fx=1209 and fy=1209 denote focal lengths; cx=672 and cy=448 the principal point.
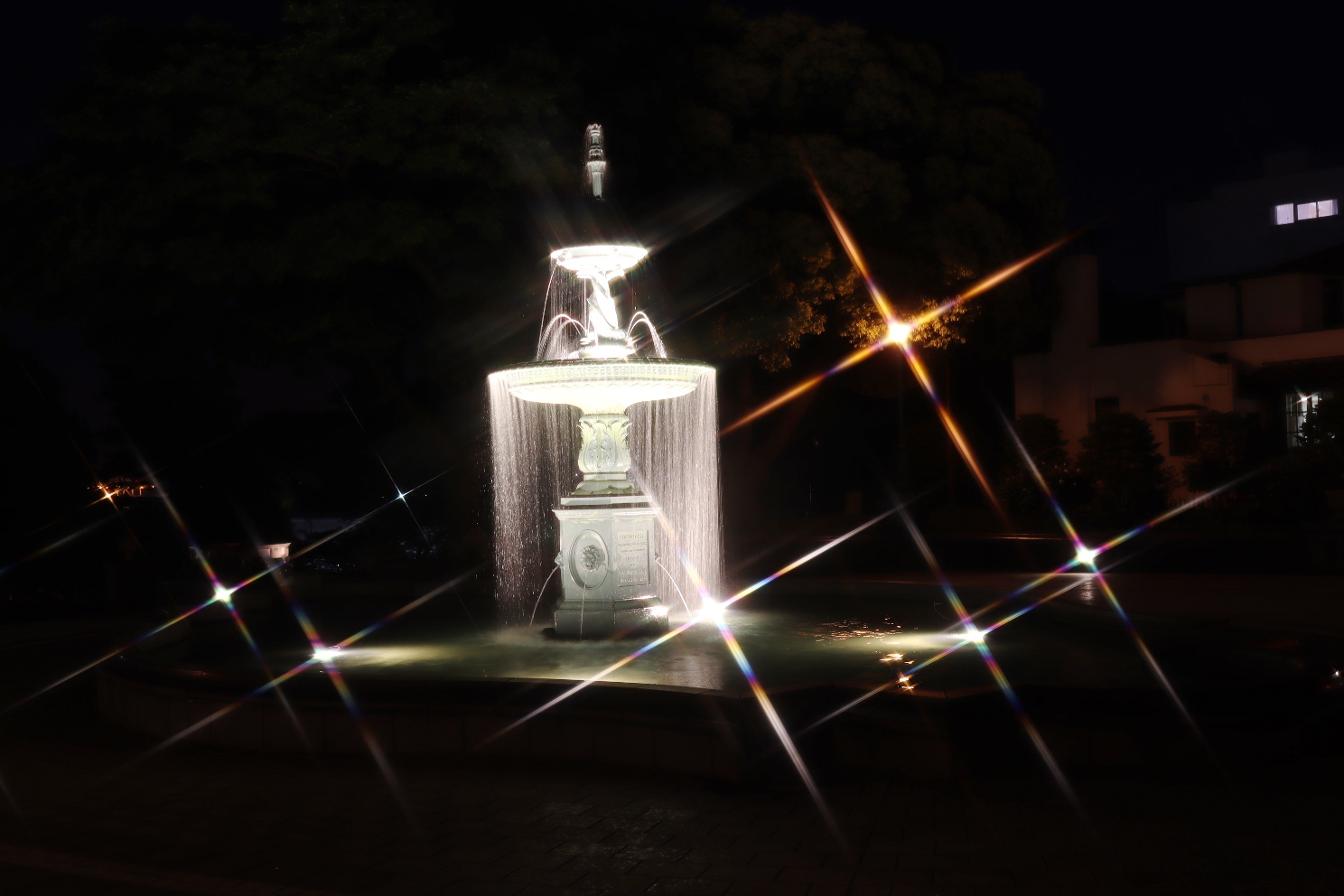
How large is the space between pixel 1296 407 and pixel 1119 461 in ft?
22.1

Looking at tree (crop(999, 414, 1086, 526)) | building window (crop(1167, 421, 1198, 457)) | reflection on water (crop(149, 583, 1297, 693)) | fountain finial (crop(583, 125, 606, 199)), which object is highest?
fountain finial (crop(583, 125, 606, 199))

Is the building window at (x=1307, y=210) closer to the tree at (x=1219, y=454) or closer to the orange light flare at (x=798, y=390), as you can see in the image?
the tree at (x=1219, y=454)

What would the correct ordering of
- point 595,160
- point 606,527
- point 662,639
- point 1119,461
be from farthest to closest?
point 1119,461, point 595,160, point 606,527, point 662,639

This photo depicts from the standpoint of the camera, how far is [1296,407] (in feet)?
91.8

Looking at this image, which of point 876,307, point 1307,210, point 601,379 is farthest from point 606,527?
point 1307,210

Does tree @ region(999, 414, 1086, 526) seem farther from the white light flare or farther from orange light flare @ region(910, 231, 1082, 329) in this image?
orange light flare @ region(910, 231, 1082, 329)

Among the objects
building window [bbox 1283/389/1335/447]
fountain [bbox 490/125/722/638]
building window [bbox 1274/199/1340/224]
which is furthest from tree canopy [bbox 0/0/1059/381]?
building window [bbox 1274/199/1340/224]

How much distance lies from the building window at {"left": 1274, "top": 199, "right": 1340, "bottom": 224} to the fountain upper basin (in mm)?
31891

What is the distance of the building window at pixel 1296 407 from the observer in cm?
2700

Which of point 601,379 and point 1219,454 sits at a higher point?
point 601,379

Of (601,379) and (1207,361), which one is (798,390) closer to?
(601,379)

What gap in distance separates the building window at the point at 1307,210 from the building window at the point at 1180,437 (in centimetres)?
1184

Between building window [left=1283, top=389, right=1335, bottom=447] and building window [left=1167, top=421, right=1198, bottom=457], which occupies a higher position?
building window [left=1167, top=421, right=1198, bottom=457]

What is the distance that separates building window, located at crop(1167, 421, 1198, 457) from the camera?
27344 millimetres
